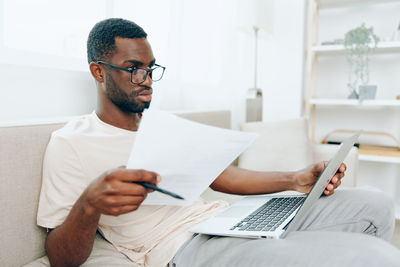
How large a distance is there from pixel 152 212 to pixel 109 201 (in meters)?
0.32

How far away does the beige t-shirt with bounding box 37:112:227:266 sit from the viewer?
2.68ft

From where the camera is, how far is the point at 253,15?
208 cm

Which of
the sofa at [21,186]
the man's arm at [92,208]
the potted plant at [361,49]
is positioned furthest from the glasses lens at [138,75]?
the potted plant at [361,49]

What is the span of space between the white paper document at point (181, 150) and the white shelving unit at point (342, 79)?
1.78 meters

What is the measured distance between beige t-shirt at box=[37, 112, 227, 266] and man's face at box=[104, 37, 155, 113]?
8cm

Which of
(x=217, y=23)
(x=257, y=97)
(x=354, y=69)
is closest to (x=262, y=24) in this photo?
(x=217, y=23)

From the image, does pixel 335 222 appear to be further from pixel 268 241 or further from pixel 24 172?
pixel 24 172

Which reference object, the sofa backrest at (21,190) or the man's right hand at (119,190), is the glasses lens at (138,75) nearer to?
the sofa backrest at (21,190)

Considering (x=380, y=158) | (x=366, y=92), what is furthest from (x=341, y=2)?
(x=380, y=158)

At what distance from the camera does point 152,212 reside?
895 mm

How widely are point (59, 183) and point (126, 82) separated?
1.02 feet

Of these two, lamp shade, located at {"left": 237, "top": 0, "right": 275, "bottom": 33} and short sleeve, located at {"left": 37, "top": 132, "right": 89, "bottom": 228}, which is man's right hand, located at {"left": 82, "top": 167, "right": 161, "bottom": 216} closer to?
short sleeve, located at {"left": 37, "top": 132, "right": 89, "bottom": 228}

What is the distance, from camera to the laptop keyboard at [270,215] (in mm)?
793

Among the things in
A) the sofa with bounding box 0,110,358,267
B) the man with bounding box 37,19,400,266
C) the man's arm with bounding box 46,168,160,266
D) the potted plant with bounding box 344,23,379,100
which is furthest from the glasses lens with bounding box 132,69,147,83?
the potted plant with bounding box 344,23,379,100
